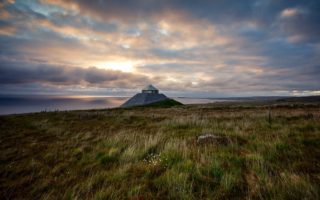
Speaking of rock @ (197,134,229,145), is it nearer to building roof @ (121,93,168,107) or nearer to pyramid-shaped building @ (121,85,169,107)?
pyramid-shaped building @ (121,85,169,107)

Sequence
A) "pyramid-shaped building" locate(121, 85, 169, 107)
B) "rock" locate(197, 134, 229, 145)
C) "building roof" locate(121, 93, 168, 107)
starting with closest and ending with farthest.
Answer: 1. "rock" locate(197, 134, 229, 145)
2. "pyramid-shaped building" locate(121, 85, 169, 107)
3. "building roof" locate(121, 93, 168, 107)

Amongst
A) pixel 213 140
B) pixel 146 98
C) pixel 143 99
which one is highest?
pixel 146 98

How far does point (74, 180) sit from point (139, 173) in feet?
4.72

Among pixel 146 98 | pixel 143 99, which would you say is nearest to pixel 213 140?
pixel 143 99

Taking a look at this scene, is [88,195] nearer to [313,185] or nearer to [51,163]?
[51,163]

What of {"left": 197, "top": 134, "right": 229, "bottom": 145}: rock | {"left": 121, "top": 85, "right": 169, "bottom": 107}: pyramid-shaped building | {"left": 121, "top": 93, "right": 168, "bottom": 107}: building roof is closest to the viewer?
{"left": 197, "top": 134, "right": 229, "bottom": 145}: rock

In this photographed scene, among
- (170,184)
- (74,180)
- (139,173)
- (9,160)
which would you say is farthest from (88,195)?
(9,160)

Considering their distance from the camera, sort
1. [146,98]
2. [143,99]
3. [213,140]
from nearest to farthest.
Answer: [213,140], [143,99], [146,98]

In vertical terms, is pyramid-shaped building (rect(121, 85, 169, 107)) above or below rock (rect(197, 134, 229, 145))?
above

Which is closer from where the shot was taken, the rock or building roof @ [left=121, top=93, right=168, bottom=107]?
the rock

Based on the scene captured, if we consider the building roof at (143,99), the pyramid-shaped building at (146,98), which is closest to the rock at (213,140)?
the pyramid-shaped building at (146,98)

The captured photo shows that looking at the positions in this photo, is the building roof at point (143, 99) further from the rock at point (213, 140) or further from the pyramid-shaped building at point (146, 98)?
the rock at point (213, 140)

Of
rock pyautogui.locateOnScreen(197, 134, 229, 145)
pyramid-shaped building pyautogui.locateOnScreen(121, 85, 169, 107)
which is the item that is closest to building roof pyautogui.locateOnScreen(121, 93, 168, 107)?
pyramid-shaped building pyautogui.locateOnScreen(121, 85, 169, 107)

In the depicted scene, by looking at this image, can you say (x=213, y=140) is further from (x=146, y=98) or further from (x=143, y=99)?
(x=146, y=98)
